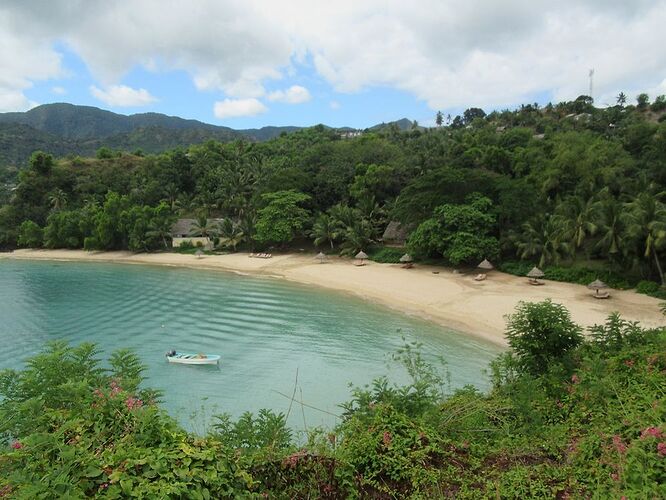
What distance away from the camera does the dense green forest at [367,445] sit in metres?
4.21

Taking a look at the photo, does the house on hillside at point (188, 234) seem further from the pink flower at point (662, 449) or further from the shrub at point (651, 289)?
the pink flower at point (662, 449)

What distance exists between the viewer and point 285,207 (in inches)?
1641

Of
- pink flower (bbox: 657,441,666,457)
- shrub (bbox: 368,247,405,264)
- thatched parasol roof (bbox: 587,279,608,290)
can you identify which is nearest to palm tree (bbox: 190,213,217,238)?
shrub (bbox: 368,247,405,264)

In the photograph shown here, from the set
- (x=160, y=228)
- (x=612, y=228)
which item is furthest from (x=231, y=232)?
(x=612, y=228)

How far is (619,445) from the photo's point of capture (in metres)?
5.48

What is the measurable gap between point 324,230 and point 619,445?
34629 mm

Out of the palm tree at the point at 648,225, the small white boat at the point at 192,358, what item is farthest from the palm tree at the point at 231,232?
the palm tree at the point at 648,225

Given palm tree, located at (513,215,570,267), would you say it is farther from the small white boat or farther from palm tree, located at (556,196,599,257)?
the small white boat

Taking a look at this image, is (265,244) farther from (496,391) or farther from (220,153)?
(496,391)

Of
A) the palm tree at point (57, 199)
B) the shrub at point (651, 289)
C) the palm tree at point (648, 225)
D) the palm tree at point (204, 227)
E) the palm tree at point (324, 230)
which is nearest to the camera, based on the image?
the palm tree at point (648, 225)

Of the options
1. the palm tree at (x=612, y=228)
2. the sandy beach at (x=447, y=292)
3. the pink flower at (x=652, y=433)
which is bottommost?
the sandy beach at (x=447, y=292)

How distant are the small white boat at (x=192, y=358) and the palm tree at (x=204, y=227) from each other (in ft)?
99.0

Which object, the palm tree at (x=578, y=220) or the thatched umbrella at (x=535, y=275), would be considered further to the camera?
the thatched umbrella at (x=535, y=275)

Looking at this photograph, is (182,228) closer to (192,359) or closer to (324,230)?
(324,230)
